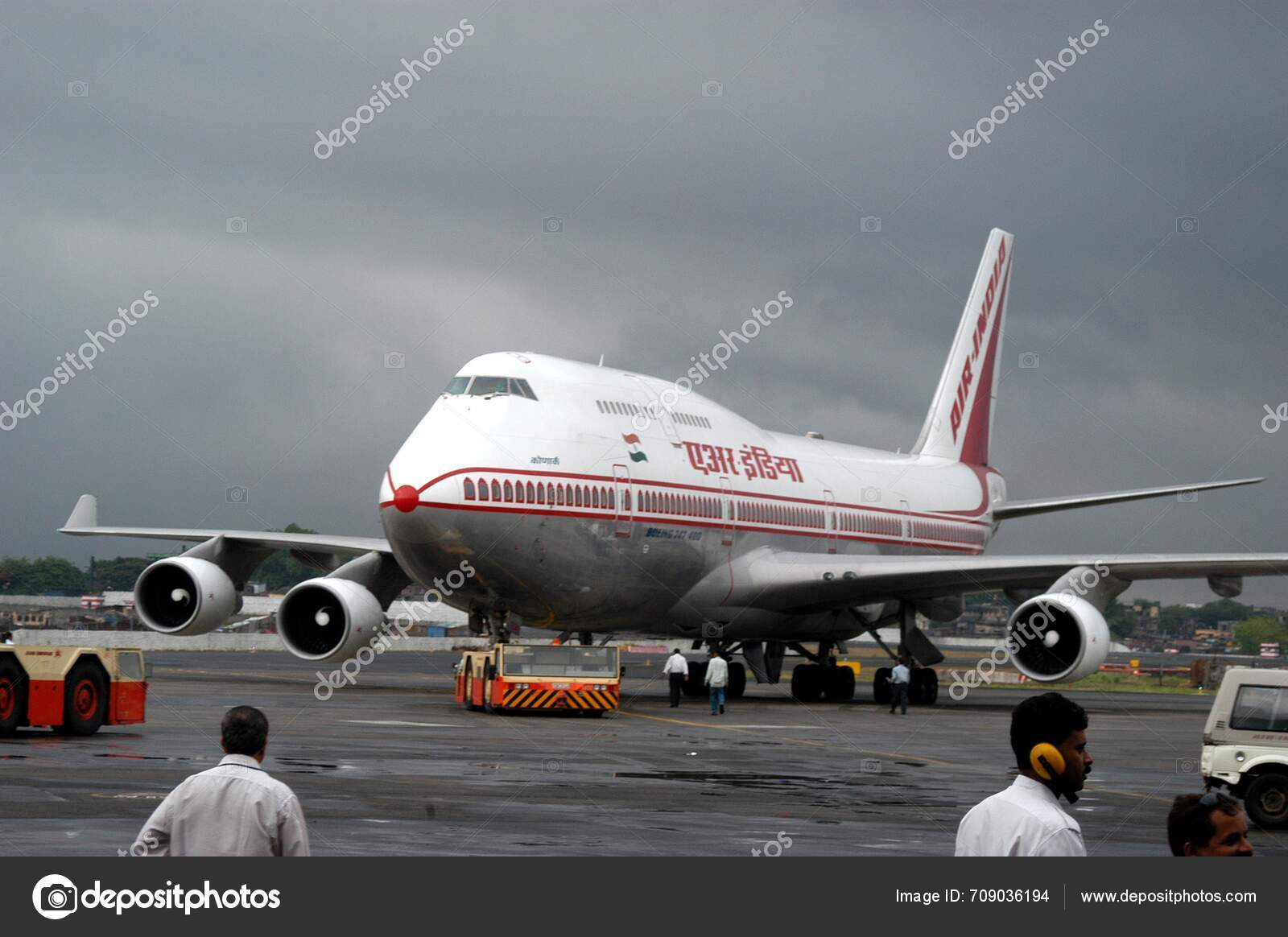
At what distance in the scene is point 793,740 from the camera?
25453mm

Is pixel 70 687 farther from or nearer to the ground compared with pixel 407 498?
nearer to the ground

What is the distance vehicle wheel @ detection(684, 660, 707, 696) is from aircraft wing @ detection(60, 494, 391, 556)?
311 inches

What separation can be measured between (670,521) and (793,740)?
7184 mm

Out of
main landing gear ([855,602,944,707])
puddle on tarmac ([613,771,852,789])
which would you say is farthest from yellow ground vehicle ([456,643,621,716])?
puddle on tarmac ([613,771,852,789])

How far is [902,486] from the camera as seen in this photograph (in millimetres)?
42719

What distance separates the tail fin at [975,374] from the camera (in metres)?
48.5

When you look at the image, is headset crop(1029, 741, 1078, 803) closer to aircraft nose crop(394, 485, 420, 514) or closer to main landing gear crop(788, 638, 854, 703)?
aircraft nose crop(394, 485, 420, 514)

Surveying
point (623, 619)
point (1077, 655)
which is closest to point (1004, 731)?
point (1077, 655)

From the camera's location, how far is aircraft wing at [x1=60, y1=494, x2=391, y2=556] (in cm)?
3469

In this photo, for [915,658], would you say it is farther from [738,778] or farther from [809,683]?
[738,778]

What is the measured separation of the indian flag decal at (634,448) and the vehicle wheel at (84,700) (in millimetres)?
10872

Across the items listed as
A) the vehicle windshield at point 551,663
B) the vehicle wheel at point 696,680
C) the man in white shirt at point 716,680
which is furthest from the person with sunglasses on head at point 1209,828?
the vehicle wheel at point 696,680

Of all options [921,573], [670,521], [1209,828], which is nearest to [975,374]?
[921,573]

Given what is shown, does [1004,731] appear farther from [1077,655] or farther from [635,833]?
[635,833]
